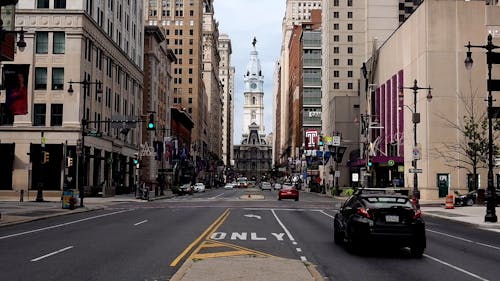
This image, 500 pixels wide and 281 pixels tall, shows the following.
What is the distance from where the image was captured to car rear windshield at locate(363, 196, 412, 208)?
15.8m

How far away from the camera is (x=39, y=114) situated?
207 ft

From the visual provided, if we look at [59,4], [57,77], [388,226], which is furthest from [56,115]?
[388,226]

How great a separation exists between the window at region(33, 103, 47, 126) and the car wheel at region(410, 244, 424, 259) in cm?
5386

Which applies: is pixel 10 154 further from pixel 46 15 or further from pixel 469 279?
pixel 469 279

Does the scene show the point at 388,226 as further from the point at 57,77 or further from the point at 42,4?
the point at 42,4

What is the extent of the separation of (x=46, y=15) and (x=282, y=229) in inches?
1882

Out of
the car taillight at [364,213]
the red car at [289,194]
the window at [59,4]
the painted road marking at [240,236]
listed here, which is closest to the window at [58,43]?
the window at [59,4]

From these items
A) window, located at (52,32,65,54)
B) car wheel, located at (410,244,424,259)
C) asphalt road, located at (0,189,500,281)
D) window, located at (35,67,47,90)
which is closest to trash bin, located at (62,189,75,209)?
asphalt road, located at (0,189,500,281)

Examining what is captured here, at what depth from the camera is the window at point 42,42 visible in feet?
208

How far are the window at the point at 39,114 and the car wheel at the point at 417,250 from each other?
177ft

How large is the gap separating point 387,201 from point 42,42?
180ft

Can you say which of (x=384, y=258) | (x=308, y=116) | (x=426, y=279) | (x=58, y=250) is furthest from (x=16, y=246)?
(x=308, y=116)

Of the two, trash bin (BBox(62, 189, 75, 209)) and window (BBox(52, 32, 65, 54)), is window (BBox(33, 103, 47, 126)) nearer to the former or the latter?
window (BBox(52, 32, 65, 54))

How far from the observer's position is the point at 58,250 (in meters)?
16.5
